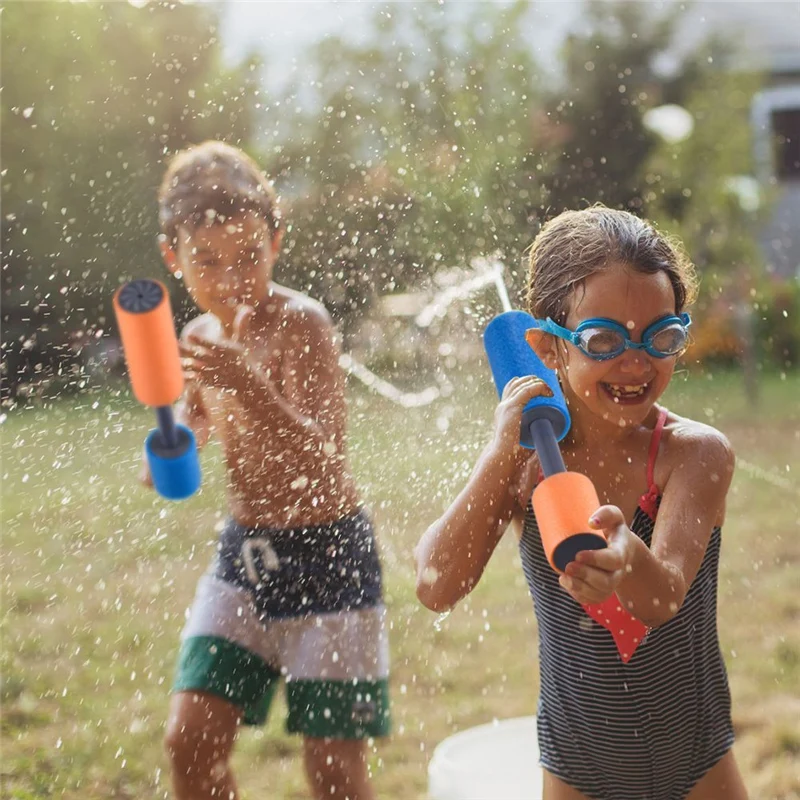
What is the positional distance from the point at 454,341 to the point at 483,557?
4096mm

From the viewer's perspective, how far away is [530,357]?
205 centimetres

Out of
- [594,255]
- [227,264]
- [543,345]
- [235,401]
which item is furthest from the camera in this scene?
[227,264]

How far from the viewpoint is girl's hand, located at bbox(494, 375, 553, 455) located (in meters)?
1.87

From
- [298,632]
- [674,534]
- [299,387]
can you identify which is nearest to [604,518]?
[674,534]

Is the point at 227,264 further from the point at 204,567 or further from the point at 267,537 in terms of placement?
the point at 204,567

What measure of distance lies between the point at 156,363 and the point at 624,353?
876 millimetres

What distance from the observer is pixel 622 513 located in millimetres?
1864

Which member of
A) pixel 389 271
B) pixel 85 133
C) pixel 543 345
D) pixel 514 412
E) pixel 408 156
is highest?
pixel 85 133

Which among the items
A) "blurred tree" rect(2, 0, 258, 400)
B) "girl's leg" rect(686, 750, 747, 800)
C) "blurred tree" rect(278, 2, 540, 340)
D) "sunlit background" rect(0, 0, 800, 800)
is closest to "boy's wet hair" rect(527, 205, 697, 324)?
"girl's leg" rect(686, 750, 747, 800)

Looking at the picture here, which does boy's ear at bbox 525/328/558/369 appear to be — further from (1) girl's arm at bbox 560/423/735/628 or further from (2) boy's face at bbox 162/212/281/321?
(2) boy's face at bbox 162/212/281/321

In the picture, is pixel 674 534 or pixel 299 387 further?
pixel 299 387

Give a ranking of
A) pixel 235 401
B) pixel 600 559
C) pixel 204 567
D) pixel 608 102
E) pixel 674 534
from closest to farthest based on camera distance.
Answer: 1. pixel 600 559
2. pixel 674 534
3. pixel 235 401
4. pixel 204 567
5. pixel 608 102

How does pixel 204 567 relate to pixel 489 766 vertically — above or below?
above

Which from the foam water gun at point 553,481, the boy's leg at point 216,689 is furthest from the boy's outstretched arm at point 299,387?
the foam water gun at point 553,481
